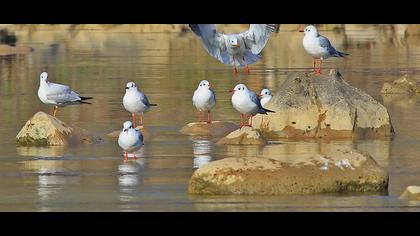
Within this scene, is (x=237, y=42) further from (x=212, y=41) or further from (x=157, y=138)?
(x=157, y=138)

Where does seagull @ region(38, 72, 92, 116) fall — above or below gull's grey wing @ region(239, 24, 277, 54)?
below

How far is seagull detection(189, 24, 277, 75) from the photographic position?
84.2 feet

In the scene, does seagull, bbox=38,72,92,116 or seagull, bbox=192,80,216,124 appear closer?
seagull, bbox=192,80,216,124

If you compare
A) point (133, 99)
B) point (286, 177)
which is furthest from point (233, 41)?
point (286, 177)

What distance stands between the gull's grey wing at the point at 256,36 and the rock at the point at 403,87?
491 cm

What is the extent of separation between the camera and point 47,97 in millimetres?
23125

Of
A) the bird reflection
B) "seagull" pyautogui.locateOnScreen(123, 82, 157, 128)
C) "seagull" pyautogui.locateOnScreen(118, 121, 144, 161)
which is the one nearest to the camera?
"seagull" pyautogui.locateOnScreen(118, 121, 144, 161)

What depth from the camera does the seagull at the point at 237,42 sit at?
84.2 ft

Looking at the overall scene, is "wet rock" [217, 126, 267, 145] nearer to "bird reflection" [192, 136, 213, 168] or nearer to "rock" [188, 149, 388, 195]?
"bird reflection" [192, 136, 213, 168]

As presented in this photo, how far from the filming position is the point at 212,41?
25.9m

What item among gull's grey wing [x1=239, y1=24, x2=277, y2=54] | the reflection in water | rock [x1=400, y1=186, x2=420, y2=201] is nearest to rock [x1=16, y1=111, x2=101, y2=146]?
the reflection in water

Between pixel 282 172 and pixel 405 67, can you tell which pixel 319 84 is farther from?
pixel 405 67

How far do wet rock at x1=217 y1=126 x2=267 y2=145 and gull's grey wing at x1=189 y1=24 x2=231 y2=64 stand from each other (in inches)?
200

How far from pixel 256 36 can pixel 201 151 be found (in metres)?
6.93
